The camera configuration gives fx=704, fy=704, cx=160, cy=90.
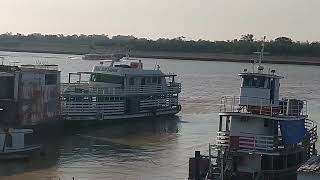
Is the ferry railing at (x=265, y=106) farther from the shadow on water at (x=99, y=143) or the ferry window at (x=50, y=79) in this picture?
the ferry window at (x=50, y=79)

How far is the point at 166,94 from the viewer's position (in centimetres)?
5891

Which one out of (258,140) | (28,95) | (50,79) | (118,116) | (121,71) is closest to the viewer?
(258,140)

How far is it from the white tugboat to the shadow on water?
8.71m

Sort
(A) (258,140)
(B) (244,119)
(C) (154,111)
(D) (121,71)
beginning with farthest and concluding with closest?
1. (C) (154,111)
2. (D) (121,71)
3. (B) (244,119)
4. (A) (258,140)

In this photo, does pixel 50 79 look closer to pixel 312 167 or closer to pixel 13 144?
Answer: pixel 13 144

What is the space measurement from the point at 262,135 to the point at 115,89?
2414 centimetres

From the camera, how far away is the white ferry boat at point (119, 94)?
162ft

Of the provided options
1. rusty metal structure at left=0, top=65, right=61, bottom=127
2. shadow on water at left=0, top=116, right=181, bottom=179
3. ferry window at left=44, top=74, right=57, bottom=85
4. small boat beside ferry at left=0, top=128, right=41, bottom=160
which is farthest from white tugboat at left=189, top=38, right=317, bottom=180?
ferry window at left=44, top=74, right=57, bottom=85

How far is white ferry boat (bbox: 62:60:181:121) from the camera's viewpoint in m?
49.5

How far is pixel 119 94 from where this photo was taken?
173 ft

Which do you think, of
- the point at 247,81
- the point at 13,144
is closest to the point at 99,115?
the point at 13,144

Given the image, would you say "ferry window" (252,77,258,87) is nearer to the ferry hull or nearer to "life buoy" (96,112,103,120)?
the ferry hull

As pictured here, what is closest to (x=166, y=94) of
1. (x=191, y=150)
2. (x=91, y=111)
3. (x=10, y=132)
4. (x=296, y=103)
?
(x=91, y=111)

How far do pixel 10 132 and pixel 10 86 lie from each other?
24.7 feet
